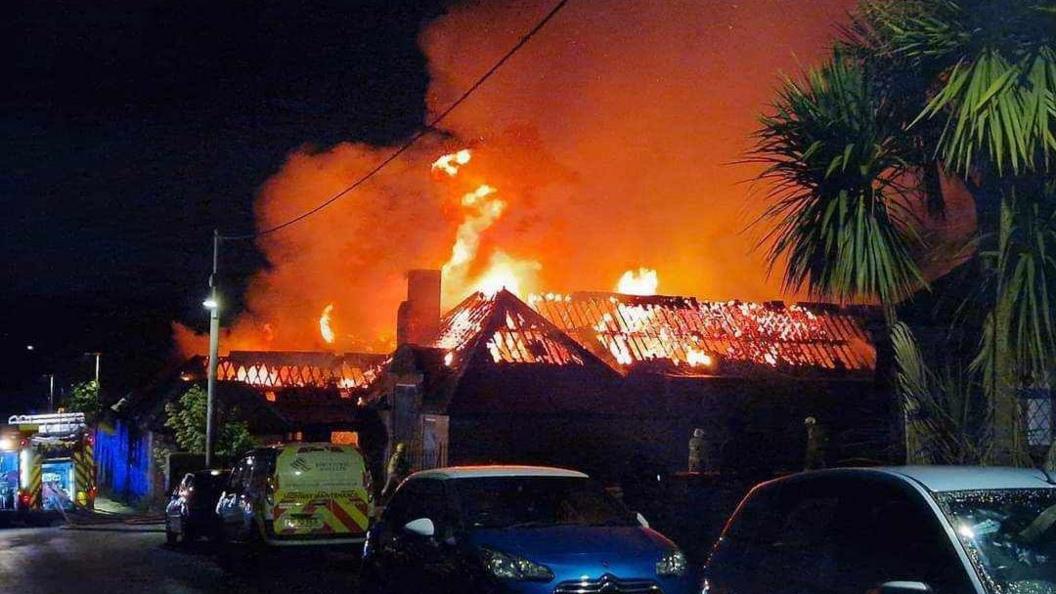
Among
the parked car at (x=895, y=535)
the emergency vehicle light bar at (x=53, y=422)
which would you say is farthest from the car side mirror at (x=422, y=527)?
the emergency vehicle light bar at (x=53, y=422)

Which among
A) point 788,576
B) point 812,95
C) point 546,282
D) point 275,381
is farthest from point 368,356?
point 788,576

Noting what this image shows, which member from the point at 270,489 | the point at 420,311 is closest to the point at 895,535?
the point at 270,489

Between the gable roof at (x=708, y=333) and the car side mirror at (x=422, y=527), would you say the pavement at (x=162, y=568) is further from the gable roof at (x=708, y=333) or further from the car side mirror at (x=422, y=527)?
the gable roof at (x=708, y=333)

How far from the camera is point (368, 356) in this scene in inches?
1630

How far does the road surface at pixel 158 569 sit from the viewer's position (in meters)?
14.1

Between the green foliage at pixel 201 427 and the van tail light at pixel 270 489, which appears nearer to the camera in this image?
the van tail light at pixel 270 489

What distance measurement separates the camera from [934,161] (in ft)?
30.9

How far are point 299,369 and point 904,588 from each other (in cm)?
3603

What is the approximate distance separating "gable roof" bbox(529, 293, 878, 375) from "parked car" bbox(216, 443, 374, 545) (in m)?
11.7

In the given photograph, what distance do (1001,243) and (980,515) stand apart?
3.66 m

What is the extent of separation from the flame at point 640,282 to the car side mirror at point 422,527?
3432 cm

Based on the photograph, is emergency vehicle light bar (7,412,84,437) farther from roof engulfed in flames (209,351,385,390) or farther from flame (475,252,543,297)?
flame (475,252,543,297)

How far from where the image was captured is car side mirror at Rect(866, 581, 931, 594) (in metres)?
4.74

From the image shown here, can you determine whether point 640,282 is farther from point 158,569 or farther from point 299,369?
point 158,569
